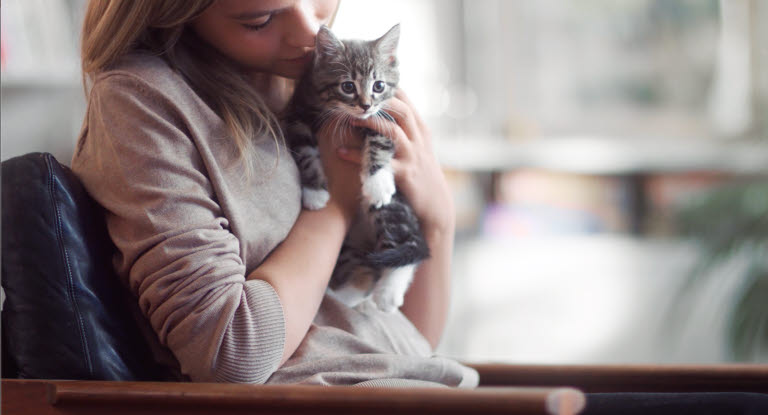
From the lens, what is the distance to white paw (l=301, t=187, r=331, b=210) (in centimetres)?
106

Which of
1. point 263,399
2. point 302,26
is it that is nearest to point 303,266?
point 263,399

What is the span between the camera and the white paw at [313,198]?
1064mm

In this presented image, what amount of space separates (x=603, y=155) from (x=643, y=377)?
1.78m

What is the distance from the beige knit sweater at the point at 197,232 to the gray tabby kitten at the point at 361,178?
97 mm

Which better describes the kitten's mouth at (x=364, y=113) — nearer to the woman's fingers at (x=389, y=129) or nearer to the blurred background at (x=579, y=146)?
the woman's fingers at (x=389, y=129)

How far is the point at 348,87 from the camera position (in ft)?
3.76

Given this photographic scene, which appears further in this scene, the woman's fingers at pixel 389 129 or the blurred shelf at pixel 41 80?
the blurred shelf at pixel 41 80

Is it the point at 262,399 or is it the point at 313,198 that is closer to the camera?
the point at 262,399

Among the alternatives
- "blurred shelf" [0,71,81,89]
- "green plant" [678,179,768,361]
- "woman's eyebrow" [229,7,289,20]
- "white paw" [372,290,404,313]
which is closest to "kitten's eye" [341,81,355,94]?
"woman's eyebrow" [229,7,289,20]

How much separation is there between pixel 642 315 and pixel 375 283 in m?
1.92

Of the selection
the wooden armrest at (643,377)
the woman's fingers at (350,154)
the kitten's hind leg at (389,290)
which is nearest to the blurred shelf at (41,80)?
the woman's fingers at (350,154)

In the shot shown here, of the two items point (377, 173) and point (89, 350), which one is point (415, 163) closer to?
point (377, 173)

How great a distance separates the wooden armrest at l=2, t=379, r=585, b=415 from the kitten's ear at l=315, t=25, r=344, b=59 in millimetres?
536

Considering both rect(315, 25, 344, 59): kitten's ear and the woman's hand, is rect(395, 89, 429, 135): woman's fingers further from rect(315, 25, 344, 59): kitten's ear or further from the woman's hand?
rect(315, 25, 344, 59): kitten's ear
